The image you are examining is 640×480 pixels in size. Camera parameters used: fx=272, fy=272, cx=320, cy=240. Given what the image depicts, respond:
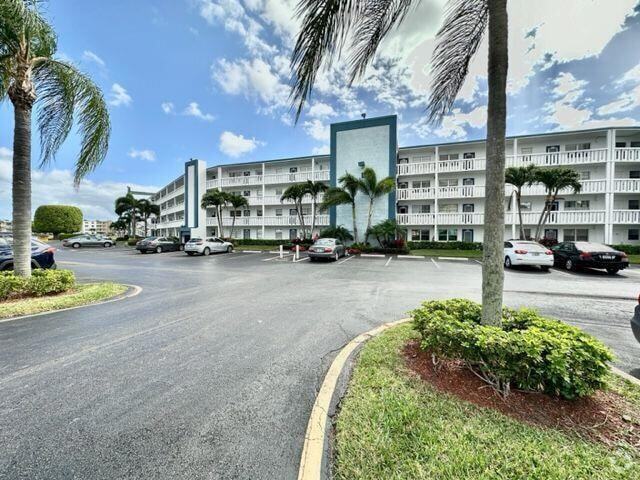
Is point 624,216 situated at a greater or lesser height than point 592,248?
greater

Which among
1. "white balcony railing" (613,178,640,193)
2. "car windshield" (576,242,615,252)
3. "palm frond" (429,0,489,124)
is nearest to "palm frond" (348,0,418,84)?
"palm frond" (429,0,489,124)

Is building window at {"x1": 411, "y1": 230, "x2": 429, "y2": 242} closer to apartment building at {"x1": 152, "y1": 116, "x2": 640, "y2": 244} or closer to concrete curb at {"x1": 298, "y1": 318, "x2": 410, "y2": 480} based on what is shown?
apartment building at {"x1": 152, "y1": 116, "x2": 640, "y2": 244}

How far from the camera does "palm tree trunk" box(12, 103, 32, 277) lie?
265 inches

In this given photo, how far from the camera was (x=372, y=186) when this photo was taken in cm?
2302

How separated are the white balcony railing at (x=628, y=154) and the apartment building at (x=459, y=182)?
0.04 metres

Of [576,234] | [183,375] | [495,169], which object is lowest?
[183,375]

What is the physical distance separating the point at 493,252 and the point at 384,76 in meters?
3.19

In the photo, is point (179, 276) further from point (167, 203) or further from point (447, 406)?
point (167, 203)

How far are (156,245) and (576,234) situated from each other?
1469 inches

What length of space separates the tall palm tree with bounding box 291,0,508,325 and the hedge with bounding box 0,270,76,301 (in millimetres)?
8552

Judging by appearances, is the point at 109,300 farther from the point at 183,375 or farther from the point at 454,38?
the point at 454,38

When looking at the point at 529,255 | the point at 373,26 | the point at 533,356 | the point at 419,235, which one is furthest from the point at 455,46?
the point at 419,235

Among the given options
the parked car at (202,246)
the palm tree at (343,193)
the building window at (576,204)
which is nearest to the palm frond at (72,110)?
the parked car at (202,246)

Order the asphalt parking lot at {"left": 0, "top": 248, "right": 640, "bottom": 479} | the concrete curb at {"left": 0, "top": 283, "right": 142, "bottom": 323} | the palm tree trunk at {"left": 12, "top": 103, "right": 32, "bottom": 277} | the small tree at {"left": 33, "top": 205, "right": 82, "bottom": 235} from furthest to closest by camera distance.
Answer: the small tree at {"left": 33, "top": 205, "right": 82, "bottom": 235}, the palm tree trunk at {"left": 12, "top": 103, "right": 32, "bottom": 277}, the concrete curb at {"left": 0, "top": 283, "right": 142, "bottom": 323}, the asphalt parking lot at {"left": 0, "top": 248, "right": 640, "bottom": 479}
